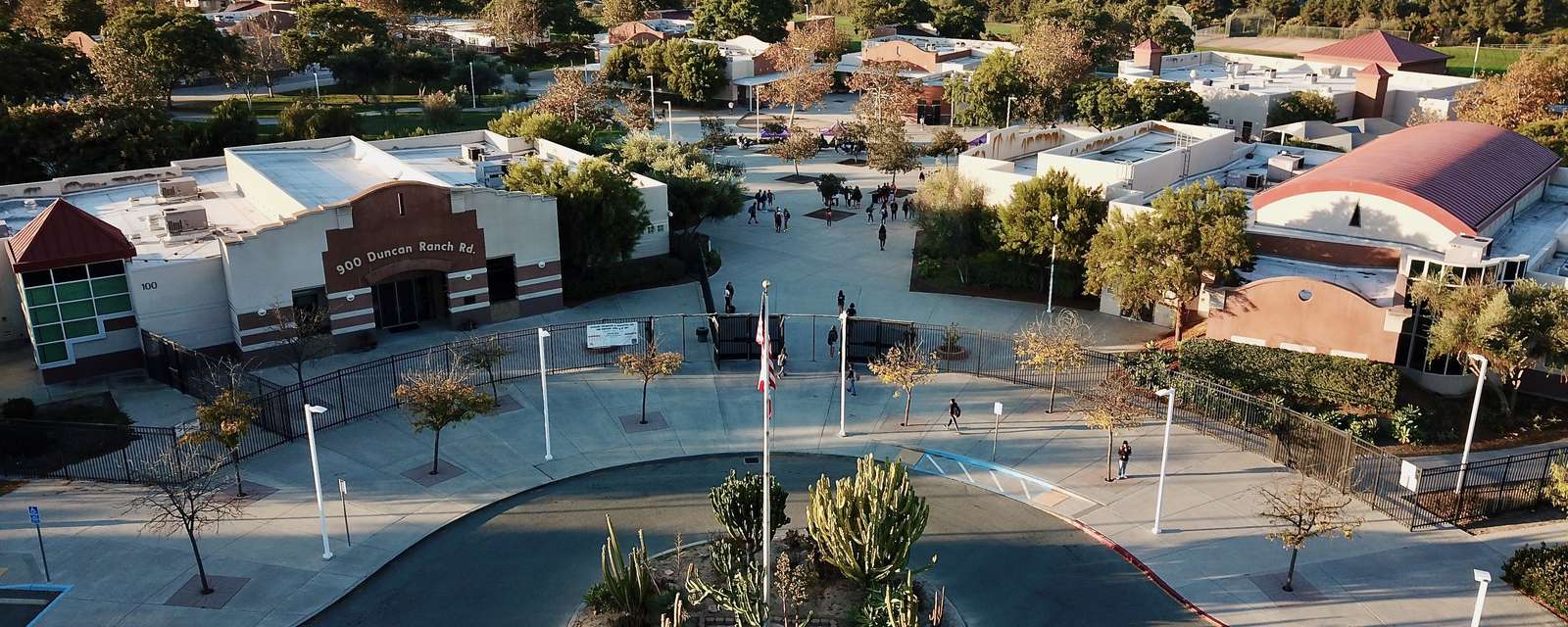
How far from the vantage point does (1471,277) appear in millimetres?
34188

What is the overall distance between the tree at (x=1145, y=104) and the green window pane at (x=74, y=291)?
5693 cm

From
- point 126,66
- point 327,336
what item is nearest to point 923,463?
point 327,336

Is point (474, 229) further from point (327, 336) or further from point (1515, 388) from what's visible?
point (1515, 388)

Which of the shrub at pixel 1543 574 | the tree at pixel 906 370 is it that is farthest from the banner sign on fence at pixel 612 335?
the shrub at pixel 1543 574

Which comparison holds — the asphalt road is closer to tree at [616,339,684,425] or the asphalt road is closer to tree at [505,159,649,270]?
tree at [616,339,684,425]

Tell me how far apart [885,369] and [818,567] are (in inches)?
364

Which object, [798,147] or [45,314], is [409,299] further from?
[798,147]

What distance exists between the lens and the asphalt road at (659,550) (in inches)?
920

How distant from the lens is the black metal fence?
92.8ft

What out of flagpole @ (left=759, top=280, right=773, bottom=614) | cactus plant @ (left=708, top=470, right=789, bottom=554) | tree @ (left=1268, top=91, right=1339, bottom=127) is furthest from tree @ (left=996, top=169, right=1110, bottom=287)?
tree @ (left=1268, top=91, right=1339, bottom=127)

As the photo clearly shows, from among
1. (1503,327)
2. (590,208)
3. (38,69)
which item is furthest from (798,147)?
(38,69)

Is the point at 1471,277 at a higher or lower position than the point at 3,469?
higher

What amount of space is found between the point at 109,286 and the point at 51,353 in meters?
2.70

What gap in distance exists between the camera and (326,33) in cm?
9769
